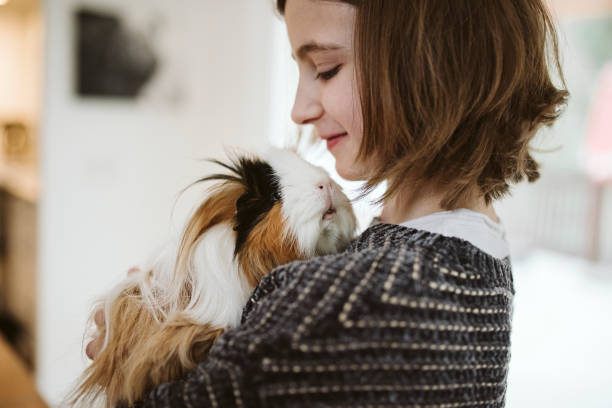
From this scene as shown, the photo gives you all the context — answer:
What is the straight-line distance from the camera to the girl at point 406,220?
0.54 m

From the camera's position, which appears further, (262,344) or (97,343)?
(97,343)

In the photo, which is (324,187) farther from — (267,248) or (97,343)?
(97,343)

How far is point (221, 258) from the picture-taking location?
2.59 ft

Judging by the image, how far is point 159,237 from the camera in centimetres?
268

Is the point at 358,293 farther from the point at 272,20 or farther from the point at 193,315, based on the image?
the point at 272,20

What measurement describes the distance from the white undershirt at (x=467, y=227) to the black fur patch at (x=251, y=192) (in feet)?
0.78

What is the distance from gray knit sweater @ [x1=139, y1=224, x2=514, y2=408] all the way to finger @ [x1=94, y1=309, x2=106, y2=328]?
0.89 feet

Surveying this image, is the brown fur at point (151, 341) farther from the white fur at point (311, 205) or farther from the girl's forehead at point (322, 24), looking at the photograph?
the girl's forehead at point (322, 24)

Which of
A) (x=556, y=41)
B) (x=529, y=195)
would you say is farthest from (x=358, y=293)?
(x=529, y=195)

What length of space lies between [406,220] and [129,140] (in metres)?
2.06

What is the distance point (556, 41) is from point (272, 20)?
215 centimetres

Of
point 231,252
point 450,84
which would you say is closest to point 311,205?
point 231,252

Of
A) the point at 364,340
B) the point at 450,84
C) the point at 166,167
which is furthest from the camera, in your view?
the point at 166,167

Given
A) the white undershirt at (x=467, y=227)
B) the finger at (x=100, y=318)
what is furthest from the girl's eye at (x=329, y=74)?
the finger at (x=100, y=318)
